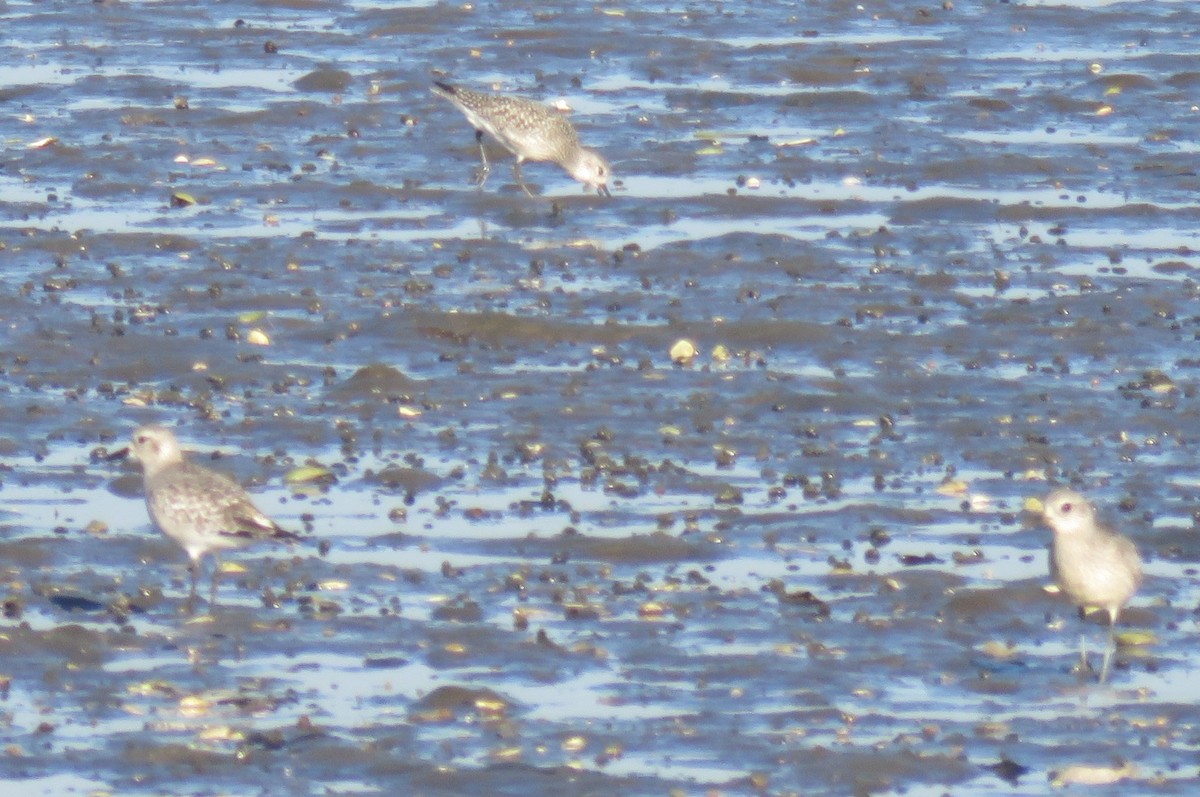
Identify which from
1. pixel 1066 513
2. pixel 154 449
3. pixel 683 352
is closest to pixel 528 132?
pixel 683 352

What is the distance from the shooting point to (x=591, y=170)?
59.1ft

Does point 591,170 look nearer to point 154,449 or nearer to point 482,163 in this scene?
point 482,163

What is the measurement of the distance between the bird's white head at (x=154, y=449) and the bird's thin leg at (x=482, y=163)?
7.33m

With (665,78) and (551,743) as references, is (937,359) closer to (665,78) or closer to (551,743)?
(551,743)

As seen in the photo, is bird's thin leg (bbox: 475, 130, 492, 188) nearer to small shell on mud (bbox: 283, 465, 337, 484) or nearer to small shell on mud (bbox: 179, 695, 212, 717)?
small shell on mud (bbox: 283, 465, 337, 484)

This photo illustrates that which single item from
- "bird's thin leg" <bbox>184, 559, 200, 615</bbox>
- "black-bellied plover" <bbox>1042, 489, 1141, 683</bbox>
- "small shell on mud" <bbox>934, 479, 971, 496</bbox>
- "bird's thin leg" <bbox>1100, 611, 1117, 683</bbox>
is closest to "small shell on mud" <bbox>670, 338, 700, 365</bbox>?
"small shell on mud" <bbox>934, 479, 971, 496</bbox>

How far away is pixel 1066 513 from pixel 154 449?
384 centimetres

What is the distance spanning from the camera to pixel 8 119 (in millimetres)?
19938

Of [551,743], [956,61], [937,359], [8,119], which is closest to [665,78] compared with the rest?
[956,61]

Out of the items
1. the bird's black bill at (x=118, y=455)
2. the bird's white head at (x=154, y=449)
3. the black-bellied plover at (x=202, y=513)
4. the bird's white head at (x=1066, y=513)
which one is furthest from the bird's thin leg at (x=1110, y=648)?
the bird's black bill at (x=118, y=455)

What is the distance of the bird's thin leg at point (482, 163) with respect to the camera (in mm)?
18578

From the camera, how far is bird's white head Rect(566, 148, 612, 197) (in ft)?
59.0

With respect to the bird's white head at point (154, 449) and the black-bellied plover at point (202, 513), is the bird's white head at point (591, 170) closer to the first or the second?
the bird's white head at point (154, 449)

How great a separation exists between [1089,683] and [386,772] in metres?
2.72
